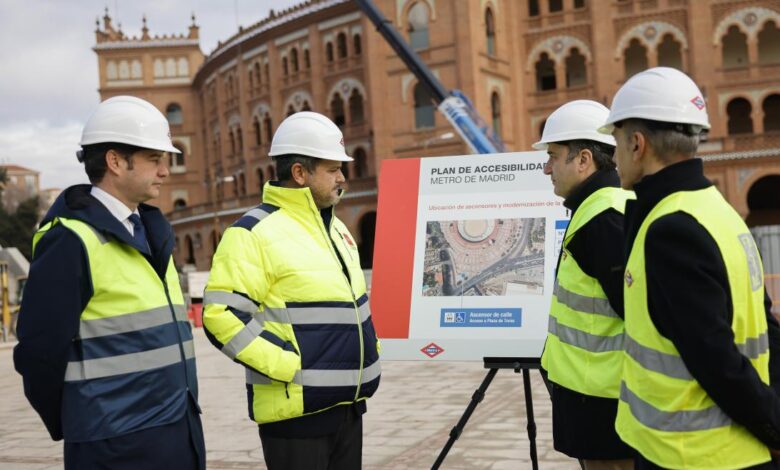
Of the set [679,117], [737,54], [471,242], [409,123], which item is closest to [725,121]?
[737,54]

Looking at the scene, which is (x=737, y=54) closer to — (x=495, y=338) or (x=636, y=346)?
(x=495, y=338)

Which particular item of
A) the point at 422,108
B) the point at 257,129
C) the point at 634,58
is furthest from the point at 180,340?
the point at 257,129

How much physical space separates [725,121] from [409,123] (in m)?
14.4

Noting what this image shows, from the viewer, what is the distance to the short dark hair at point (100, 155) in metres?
3.12

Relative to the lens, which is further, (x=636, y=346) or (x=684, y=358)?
(x=636, y=346)

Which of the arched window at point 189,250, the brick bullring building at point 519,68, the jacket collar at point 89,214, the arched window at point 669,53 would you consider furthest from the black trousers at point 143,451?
the arched window at point 189,250

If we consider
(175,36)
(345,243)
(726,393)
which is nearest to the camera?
(726,393)

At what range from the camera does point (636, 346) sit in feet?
8.52

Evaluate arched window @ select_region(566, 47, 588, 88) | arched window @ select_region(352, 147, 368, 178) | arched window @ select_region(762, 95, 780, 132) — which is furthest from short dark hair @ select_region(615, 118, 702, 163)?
arched window @ select_region(352, 147, 368, 178)

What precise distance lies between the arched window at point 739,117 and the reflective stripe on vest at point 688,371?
3945 cm

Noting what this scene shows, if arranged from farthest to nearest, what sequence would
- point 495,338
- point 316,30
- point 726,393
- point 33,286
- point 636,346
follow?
1. point 316,30
2. point 495,338
3. point 33,286
4. point 636,346
5. point 726,393

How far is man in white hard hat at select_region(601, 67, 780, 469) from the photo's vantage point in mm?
2354

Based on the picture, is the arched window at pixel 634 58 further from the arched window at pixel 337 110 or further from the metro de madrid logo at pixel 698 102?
the metro de madrid logo at pixel 698 102

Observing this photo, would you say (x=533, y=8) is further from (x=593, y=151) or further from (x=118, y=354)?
(x=118, y=354)
